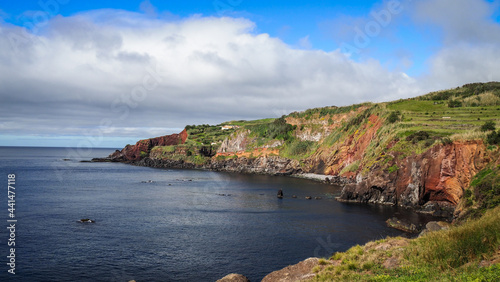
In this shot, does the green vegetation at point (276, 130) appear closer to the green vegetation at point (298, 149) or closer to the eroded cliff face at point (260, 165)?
the green vegetation at point (298, 149)

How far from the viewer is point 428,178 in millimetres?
54844

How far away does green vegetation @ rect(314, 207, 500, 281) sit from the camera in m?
14.9

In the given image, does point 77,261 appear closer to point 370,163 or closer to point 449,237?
point 449,237

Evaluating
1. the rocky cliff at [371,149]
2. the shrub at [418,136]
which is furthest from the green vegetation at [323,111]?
the shrub at [418,136]

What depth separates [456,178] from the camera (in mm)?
51281

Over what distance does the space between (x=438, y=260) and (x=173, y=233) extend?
32494 mm

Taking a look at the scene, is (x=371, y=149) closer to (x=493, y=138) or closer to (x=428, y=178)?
(x=428, y=178)

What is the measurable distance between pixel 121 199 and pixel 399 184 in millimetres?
54857

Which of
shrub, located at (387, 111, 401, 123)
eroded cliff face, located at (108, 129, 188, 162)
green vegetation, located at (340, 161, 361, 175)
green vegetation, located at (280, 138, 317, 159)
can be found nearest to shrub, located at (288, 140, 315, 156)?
green vegetation, located at (280, 138, 317, 159)

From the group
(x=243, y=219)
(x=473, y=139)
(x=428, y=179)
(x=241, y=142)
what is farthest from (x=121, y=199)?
(x=241, y=142)

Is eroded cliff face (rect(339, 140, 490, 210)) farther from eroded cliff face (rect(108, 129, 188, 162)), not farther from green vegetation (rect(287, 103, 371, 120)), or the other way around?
eroded cliff face (rect(108, 129, 188, 162))

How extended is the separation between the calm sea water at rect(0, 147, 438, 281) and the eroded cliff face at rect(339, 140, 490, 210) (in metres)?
4.51

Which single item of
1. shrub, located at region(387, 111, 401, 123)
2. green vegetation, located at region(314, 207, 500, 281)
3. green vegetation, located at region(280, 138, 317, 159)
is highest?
shrub, located at region(387, 111, 401, 123)

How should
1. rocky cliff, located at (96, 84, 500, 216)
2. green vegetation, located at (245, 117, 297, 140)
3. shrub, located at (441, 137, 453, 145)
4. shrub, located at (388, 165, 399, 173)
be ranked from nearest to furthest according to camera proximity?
rocky cliff, located at (96, 84, 500, 216) < shrub, located at (441, 137, 453, 145) < shrub, located at (388, 165, 399, 173) < green vegetation, located at (245, 117, 297, 140)
